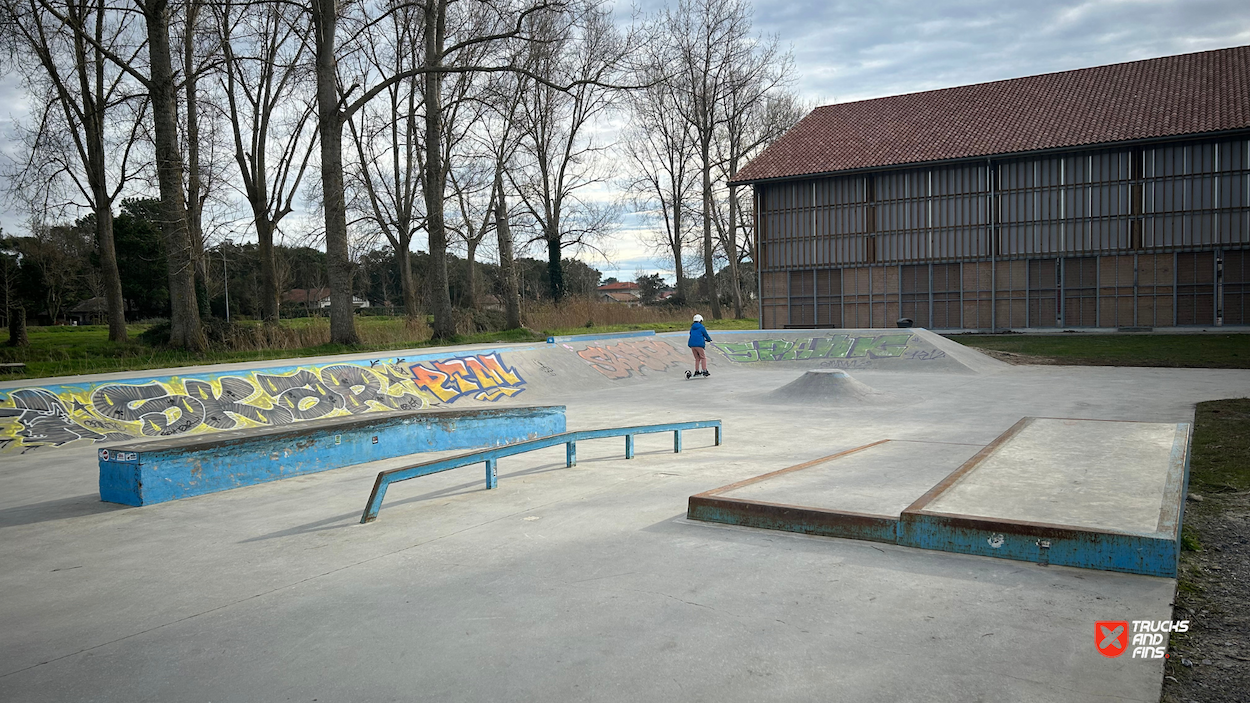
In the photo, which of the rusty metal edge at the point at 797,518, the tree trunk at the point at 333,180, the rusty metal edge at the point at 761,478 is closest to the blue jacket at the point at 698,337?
the tree trunk at the point at 333,180

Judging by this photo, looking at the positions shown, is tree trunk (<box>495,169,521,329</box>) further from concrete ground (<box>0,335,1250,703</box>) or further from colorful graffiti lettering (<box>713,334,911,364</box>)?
concrete ground (<box>0,335,1250,703</box>)

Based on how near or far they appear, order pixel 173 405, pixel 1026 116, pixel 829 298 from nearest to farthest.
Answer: pixel 173 405 < pixel 1026 116 < pixel 829 298

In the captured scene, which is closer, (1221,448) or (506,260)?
(1221,448)

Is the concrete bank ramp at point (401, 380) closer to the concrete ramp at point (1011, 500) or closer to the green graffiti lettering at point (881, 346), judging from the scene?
the green graffiti lettering at point (881, 346)

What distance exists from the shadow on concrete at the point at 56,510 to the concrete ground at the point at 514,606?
4 centimetres

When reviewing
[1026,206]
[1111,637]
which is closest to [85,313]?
[1026,206]

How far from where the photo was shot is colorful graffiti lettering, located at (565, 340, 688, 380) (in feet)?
62.3

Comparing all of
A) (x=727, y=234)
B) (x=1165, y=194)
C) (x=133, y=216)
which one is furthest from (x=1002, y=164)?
(x=133, y=216)

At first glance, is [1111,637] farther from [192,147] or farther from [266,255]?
[266,255]

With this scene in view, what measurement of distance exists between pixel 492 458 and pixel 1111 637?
194 inches

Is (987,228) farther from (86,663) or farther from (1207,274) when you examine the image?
(86,663)

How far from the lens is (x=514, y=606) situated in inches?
158

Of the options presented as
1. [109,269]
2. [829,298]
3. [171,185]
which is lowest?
[829,298]

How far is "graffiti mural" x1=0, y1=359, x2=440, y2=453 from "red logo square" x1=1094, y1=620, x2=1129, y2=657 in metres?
8.91
